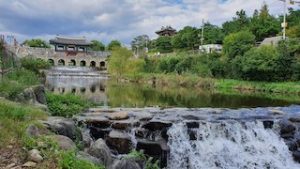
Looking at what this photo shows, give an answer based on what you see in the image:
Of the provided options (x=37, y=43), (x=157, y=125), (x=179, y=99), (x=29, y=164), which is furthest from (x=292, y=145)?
(x=37, y=43)

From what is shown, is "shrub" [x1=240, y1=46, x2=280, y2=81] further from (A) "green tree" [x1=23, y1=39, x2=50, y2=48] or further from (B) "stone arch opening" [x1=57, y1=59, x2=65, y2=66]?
(A) "green tree" [x1=23, y1=39, x2=50, y2=48]

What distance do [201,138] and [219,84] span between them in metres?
27.1

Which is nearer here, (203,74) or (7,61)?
(7,61)

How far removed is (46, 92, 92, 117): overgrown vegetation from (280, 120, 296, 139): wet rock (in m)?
7.42

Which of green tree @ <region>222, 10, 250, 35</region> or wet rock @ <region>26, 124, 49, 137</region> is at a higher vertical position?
green tree @ <region>222, 10, 250, 35</region>

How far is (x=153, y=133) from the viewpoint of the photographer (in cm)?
1271

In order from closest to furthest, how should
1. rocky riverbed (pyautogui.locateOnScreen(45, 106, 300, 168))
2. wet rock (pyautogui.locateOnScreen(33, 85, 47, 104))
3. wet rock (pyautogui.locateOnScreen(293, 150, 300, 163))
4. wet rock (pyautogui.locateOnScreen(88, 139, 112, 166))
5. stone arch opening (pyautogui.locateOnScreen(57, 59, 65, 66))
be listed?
wet rock (pyautogui.locateOnScreen(88, 139, 112, 166)) < rocky riverbed (pyautogui.locateOnScreen(45, 106, 300, 168)) < wet rock (pyautogui.locateOnScreen(293, 150, 300, 163)) < wet rock (pyautogui.locateOnScreen(33, 85, 47, 104)) < stone arch opening (pyautogui.locateOnScreen(57, 59, 65, 66))

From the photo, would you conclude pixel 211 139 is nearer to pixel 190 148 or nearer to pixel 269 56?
pixel 190 148

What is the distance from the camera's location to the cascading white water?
12172mm

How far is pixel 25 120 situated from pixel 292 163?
8.87m

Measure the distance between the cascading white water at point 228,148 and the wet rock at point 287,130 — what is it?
9.9 inches

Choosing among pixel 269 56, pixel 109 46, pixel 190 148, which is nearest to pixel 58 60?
pixel 109 46

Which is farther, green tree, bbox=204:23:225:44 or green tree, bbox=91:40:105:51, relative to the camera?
green tree, bbox=91:40:105:51

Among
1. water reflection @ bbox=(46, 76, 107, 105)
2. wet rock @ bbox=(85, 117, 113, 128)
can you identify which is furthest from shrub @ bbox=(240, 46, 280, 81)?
wet rock @ bbox=(85, 117, 113, 128)
